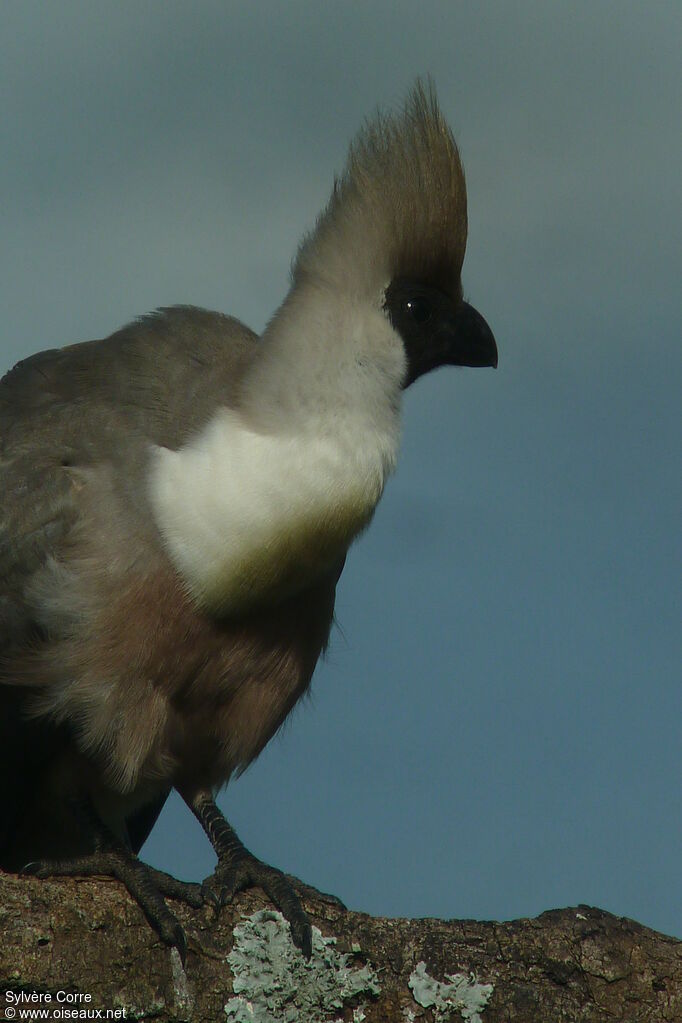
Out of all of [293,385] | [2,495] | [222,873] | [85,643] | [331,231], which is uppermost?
[331,231]

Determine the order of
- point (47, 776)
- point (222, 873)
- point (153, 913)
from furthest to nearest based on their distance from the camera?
point (47, 776), point (222, 873), point (153, 913)

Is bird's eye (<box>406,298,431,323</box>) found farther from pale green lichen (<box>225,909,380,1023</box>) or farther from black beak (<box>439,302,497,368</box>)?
pale green lichen (<box>225,909,380,1023</box>)

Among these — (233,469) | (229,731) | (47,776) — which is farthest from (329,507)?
(47,776)

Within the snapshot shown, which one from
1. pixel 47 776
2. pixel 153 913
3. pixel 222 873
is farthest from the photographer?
pixel 47 776

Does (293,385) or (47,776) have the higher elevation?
(293,385)

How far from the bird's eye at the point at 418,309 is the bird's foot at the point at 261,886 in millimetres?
2183

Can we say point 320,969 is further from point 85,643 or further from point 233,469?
point 233,469

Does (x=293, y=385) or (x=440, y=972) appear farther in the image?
(x=293, y=385)

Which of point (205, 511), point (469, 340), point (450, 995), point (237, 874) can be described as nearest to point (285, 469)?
point (205, 511)

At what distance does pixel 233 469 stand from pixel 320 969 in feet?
5.77

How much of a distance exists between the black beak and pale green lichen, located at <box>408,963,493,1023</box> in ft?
7.97

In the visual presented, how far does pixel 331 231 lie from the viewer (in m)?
5.02

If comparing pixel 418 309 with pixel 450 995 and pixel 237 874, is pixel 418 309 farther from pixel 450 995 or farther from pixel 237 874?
pixel 450 995

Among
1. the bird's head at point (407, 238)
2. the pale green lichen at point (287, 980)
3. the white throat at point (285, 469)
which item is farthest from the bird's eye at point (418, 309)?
the pale green lichen at point (287, 980)
